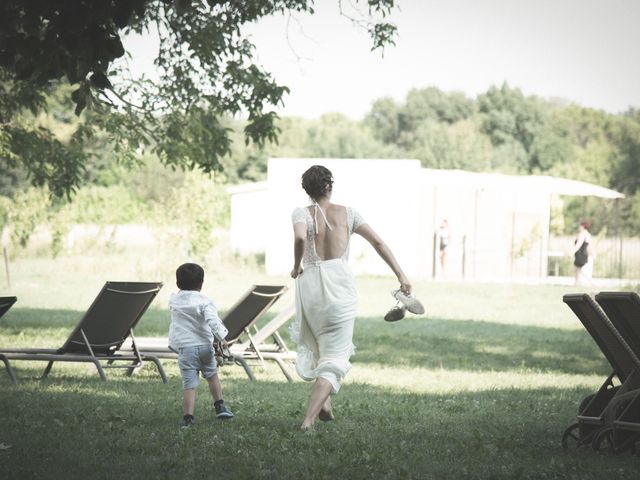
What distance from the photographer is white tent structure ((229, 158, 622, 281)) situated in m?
35.0

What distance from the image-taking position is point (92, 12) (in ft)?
20.2

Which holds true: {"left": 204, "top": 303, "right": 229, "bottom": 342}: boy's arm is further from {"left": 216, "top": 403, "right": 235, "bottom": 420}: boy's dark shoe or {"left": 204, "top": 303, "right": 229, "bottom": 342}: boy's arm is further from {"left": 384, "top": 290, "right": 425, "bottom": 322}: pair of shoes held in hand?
{"left": 384, "top": 290, "right": 425, "bottom": 322}: pair of shoes held in hand

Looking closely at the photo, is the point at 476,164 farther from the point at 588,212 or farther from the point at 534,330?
the point at 534,330

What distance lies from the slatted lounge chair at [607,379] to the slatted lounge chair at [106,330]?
15.7 ft

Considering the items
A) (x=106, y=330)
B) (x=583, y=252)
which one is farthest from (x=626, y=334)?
(x=583, y=252)

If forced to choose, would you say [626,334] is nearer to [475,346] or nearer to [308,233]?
[308,233]

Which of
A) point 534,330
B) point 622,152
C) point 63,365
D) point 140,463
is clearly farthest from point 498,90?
point 140,463

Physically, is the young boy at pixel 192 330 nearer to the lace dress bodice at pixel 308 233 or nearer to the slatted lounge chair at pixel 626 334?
the lace dress bodice at pixel 308 233

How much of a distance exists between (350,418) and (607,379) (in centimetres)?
210

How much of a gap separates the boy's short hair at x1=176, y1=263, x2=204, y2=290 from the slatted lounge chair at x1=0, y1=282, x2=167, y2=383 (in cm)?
277

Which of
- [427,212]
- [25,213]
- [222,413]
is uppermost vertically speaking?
[222,413]

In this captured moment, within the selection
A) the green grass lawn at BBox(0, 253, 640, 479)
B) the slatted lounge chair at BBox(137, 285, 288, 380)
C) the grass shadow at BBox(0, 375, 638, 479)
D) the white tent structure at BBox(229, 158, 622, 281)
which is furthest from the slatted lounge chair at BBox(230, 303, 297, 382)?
the white tent structure at BBox(229, 158, 622, 281)

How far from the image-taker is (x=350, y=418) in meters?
7.89

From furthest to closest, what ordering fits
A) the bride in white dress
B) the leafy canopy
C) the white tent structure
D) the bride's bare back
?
1. the white tent structure
2. the leafy canopy
3. the bride's bare back
4. the bride in white dress
